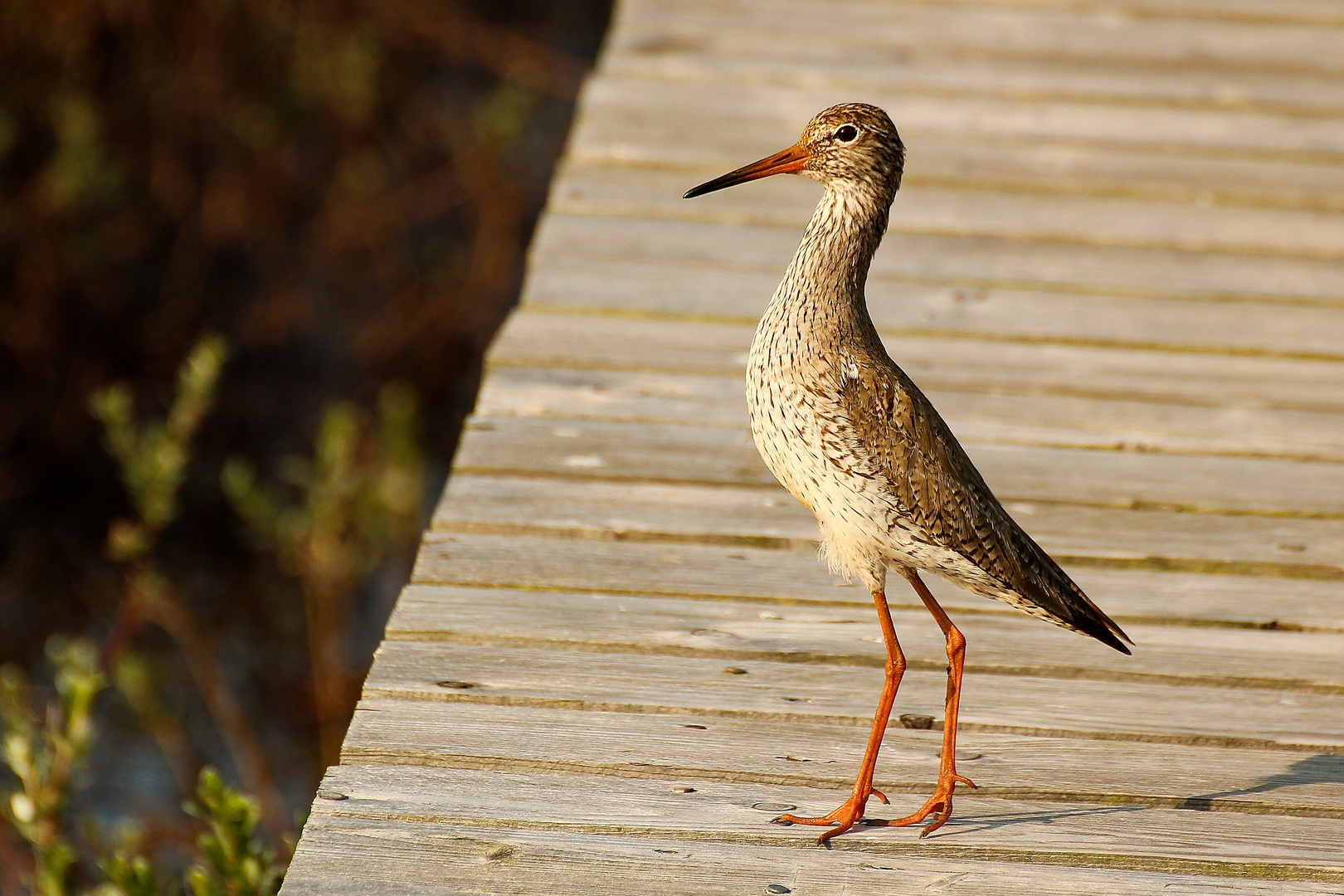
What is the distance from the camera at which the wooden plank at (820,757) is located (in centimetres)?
268

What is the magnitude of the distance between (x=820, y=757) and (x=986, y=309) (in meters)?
2.01

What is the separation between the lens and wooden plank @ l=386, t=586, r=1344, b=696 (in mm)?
3043

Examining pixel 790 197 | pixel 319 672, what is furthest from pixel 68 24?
pixel 790 197

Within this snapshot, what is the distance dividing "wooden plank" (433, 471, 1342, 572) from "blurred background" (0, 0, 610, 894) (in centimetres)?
214

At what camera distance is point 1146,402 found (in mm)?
3986

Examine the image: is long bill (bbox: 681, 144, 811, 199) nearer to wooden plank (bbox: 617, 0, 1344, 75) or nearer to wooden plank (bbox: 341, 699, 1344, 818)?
wooden plank (bbox: 341, 699, 1344, 818)

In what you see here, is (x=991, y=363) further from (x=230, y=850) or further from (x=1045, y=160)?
(x=230, y=850)

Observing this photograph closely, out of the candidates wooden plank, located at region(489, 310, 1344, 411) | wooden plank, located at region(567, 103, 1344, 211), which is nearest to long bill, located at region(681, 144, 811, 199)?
wooden plank, located at region(489, 310, 1344, 411)

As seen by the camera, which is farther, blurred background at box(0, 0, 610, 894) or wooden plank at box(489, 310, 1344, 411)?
blurred background at box(0, 0, 610, 894)

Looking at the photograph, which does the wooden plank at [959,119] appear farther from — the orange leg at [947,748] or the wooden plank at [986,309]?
the orange leg at [947,748]

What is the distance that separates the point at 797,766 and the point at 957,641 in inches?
15.0

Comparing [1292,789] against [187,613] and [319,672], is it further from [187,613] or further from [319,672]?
[187,613]

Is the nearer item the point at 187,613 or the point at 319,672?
the point at 319,672

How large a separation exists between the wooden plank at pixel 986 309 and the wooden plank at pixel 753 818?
6.28ft
